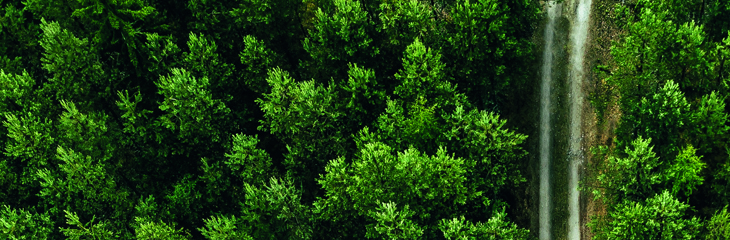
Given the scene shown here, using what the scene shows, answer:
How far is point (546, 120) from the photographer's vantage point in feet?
192

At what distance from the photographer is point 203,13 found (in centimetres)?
5594

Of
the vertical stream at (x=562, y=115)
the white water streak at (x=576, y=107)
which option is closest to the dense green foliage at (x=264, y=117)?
the vertical stream at (x=562, y=115)

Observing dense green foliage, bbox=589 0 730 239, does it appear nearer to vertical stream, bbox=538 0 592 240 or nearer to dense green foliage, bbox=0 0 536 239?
dense green foliage, bbox=0 0 536 239

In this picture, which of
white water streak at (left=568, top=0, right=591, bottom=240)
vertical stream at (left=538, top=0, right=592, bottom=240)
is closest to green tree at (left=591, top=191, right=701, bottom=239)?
white water streak at (left=568, top=0, right=591, bottom=240)

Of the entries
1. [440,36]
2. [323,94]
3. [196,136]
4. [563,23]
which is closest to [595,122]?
[563,23]

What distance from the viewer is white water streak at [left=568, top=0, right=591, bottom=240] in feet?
186

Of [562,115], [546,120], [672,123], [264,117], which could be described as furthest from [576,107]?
[264,117]

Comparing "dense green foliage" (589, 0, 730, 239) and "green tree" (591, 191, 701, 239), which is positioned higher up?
"dense green foliage" (589, 0, 730, 239)

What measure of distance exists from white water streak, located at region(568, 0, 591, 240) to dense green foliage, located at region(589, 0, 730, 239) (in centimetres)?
729

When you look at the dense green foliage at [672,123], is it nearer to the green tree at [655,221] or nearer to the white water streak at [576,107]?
the green tree at [655,221]

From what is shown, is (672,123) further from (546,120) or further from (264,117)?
(264,117)

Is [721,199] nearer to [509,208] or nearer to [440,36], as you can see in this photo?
[509,208]

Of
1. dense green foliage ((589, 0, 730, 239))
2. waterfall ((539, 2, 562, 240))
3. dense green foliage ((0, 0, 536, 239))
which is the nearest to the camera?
dense green foliage ((589, 0, 730, 239))

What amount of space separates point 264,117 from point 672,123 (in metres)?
31.9
